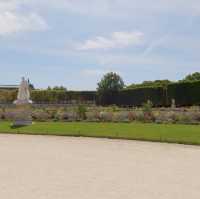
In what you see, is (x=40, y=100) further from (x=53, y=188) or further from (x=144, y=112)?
(x=53, y=188)

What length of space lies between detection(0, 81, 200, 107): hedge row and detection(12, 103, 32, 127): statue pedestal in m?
18.2

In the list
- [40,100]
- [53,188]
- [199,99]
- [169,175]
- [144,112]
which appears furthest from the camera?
[40,100]

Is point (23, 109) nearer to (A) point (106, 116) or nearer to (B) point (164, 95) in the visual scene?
(A) point (106, 116)

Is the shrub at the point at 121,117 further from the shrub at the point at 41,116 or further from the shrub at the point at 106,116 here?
the shrub at the point at 41,116

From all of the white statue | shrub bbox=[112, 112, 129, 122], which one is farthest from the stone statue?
shrub bbox=[112, 112, 129, 122]

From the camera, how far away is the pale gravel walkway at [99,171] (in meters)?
6.80

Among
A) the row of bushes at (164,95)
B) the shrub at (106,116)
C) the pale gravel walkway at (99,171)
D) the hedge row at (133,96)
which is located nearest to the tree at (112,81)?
the hedge row at (133,96)

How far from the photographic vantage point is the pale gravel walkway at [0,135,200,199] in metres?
6.80

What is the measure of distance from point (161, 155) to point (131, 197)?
16.8 feet

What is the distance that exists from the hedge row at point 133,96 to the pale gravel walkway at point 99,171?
25.3m

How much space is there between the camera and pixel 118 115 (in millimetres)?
24359

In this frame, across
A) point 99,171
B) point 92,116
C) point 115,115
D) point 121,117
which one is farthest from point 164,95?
point 99,171

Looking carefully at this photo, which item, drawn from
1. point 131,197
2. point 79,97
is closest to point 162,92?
point 79,97

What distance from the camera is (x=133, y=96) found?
46125 millimetres
